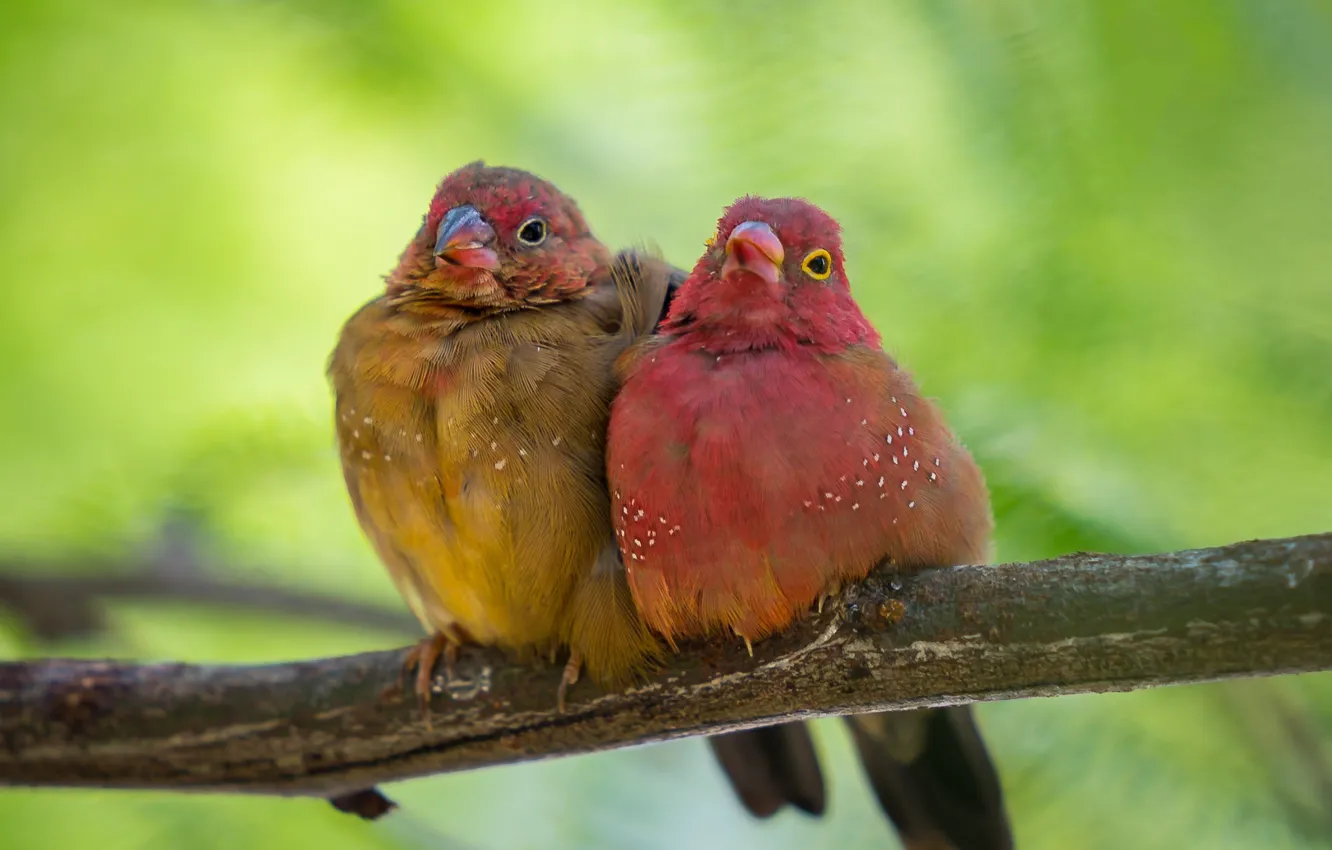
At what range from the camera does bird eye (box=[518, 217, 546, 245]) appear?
318 centimetres

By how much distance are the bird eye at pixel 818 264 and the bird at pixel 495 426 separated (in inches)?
18.0

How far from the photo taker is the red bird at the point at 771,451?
2502mm

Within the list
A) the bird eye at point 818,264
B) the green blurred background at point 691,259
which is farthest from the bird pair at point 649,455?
the green blurred background at point 691,259

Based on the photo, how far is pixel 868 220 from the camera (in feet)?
9.55

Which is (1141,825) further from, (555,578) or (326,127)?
(326,127)

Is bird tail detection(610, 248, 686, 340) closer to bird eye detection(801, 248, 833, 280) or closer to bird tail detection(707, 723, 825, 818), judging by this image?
bird eye detection(801, 248, 833, 280)

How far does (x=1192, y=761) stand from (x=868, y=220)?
1.37 m

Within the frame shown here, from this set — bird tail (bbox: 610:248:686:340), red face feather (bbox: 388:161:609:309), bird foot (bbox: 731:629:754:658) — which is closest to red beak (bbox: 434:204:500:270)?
red face feather (bbox: 388:161:609:309)

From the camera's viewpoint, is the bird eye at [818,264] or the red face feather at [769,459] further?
the bird eye at [818,264]

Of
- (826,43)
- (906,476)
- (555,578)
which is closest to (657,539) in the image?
(555,578)

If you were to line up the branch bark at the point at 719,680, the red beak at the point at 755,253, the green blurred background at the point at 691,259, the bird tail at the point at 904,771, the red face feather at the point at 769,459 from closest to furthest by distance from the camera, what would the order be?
the branch bark at the point at 719,680 → the green blurred background at the point at 691,259 → the red face feather at the point at 769,459 → the red beak at the point at 755,253 → the bird tail at the point at 904,771

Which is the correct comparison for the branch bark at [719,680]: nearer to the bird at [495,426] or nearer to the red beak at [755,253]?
the bird at [495,426]

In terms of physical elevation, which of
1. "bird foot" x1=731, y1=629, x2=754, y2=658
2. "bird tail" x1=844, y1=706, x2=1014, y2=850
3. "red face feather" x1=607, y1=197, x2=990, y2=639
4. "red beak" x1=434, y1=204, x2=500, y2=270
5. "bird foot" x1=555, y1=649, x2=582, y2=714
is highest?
"red beak" x1=434, y1=204, x2=500, y2=270

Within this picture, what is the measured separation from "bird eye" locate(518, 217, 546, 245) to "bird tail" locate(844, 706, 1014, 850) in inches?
59.3
